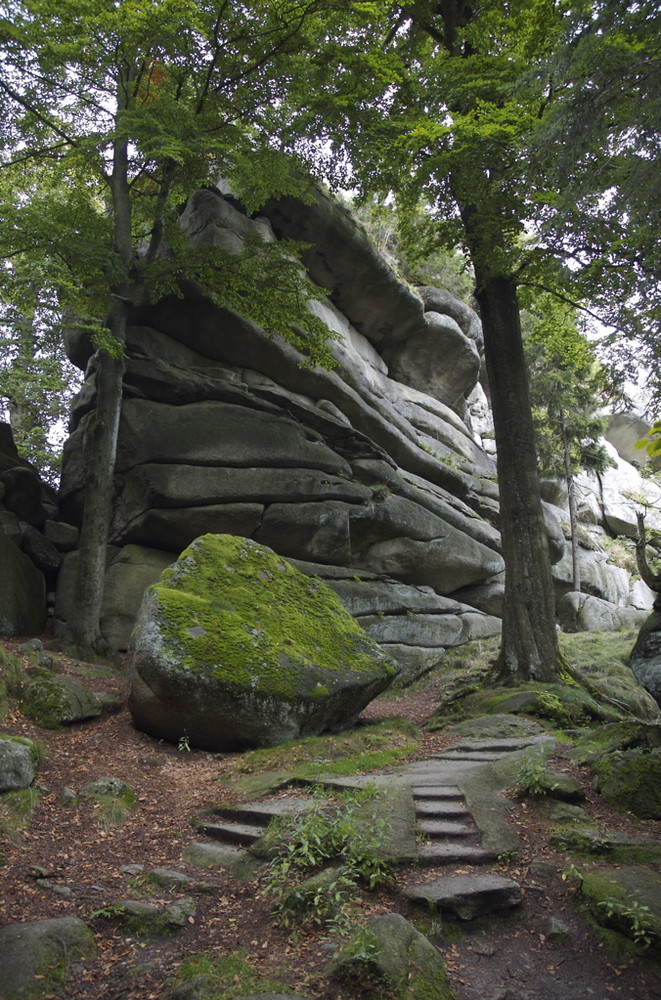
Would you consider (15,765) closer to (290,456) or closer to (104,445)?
(104,445)

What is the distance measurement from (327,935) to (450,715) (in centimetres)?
655

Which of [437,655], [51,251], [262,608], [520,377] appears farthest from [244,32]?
[437,655]

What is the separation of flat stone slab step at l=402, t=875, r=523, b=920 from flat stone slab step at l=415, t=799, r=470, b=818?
1122 millimetres

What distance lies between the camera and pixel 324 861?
447 cm

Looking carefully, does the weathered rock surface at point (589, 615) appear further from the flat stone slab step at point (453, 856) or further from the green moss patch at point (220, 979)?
the green moss patch at point (220, 979)

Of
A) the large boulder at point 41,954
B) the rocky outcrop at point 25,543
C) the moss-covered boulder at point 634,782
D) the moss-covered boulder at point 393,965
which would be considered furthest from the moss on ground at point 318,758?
the rocky outcrop at point 25,543

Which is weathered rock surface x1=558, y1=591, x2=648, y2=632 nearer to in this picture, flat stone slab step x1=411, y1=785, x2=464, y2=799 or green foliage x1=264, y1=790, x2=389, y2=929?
flat stone slab step x1=411, y1=785, x2=464, y2=799

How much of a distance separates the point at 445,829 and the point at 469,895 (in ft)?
3.41

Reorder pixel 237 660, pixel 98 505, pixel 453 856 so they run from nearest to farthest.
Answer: pixel 453 856
pixel 237 660
pixel 98 505

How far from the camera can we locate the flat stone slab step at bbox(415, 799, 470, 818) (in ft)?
17.5

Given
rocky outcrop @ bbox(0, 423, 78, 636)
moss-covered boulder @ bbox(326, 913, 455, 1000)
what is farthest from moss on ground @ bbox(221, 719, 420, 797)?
rocky outcrop @ bbox(0, 423, 78, 636)

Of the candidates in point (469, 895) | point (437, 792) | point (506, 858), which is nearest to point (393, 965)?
point (469, 895)

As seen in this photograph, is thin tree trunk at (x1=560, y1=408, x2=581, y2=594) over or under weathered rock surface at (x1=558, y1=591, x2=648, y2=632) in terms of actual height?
over

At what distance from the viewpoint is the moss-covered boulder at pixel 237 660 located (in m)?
7.33
